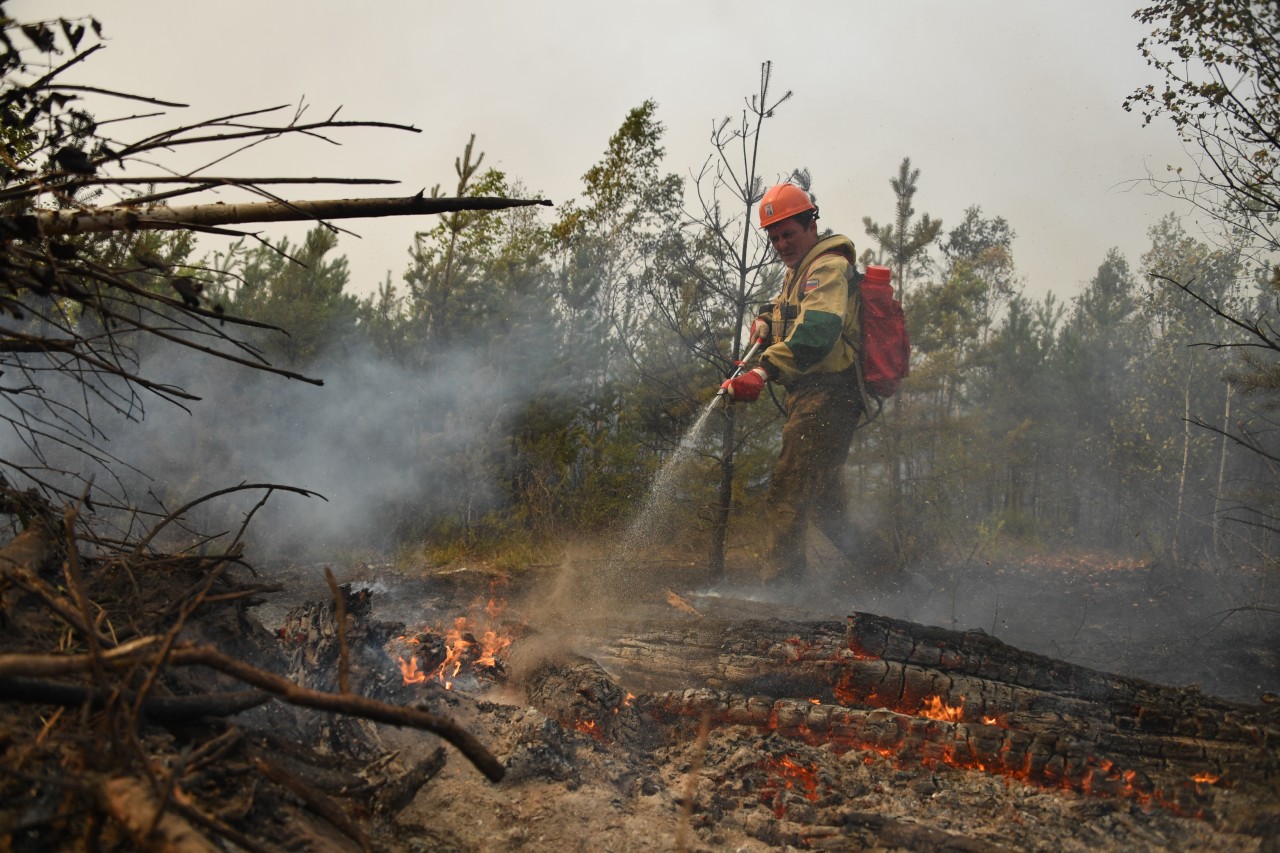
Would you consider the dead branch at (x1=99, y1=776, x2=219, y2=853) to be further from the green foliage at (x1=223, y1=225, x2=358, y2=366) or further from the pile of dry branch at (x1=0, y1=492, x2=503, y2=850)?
the green foliage at (x1=223, y1=225, x2=358, y2=366)

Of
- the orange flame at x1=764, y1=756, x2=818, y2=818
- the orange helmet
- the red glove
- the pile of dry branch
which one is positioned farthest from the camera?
the orange helmet

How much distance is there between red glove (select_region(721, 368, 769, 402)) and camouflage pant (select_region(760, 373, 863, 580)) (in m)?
0.98

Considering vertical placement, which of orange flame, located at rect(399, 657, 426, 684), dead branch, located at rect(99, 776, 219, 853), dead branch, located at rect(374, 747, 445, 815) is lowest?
orange flame, located at rect(399, 657, 426, 684)

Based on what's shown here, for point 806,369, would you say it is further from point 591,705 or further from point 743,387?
point 591,705

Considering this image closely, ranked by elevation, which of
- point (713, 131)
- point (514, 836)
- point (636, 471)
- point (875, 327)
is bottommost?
point (514, 836)

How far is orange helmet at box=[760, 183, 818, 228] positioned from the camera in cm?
693

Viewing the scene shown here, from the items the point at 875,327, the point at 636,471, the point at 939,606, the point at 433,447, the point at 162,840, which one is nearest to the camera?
the point at 162,840

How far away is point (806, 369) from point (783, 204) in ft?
5.28

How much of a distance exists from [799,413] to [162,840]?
6264 mm

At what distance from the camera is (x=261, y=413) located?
1149cm

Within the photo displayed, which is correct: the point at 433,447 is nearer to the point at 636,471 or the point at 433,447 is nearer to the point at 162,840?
the point at 636,471

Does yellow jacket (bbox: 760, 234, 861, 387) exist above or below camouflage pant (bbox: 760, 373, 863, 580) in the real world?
above

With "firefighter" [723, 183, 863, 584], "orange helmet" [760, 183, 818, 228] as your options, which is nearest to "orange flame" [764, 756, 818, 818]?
"firefighter" [723, 183, 863, 584]

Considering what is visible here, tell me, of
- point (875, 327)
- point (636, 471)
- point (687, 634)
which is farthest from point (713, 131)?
point (687, 634)
